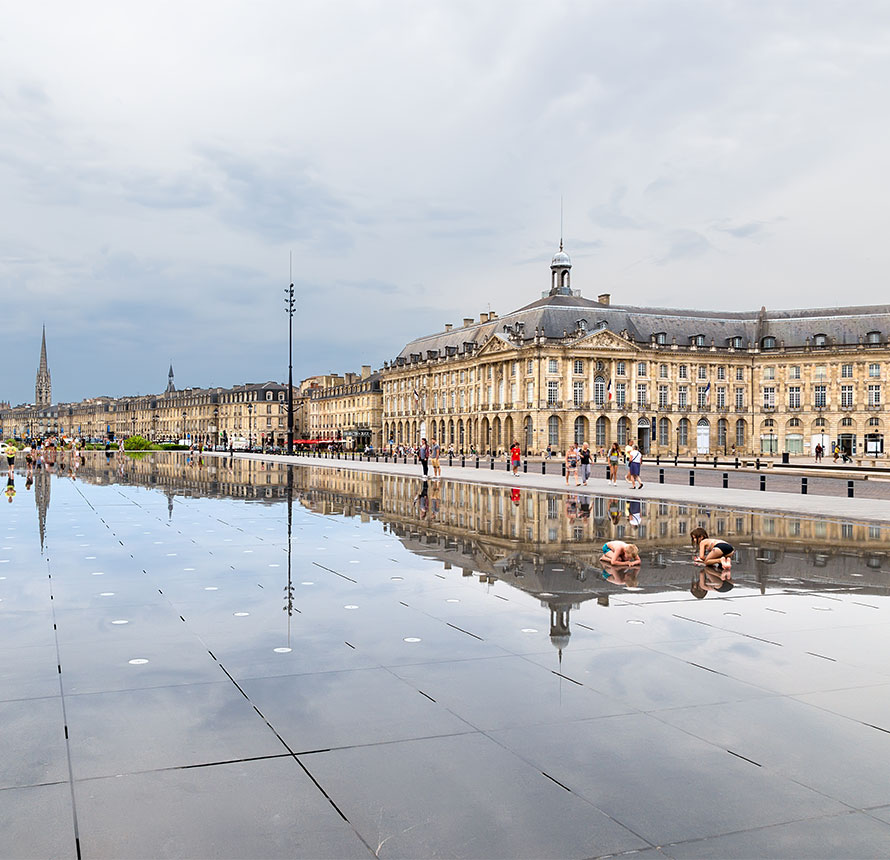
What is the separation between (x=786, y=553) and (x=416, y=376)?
10743cm

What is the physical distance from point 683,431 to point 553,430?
18396mm

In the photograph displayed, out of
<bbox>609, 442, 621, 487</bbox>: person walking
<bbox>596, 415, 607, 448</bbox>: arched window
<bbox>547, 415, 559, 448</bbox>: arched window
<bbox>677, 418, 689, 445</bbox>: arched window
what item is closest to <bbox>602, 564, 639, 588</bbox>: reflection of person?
<bbox>609, 442, 621, 487</bbox>: person walking

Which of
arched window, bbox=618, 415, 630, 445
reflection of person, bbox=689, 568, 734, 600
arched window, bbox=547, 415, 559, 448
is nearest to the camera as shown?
reflection of person, bbox=689, 568, 734, 600

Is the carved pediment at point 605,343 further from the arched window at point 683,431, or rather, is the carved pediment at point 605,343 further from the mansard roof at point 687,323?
the arched window at point 683,431

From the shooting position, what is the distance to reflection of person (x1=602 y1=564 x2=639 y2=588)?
1130cm

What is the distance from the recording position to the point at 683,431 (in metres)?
101

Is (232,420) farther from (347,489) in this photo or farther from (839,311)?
(347,489)

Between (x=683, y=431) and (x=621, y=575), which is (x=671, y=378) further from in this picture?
(x=621, y=575)

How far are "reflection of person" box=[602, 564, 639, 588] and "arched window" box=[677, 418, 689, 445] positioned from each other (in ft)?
298

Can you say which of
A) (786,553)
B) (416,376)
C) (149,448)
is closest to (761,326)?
(416,376)

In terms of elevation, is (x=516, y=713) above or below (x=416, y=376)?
below

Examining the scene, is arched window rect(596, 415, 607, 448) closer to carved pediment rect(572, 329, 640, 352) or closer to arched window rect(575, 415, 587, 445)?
arched window rect(575, 415, 587, 445)

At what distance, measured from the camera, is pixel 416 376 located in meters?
121

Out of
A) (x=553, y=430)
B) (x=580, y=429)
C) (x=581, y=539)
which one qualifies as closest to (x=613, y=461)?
(x=581, y=539)
